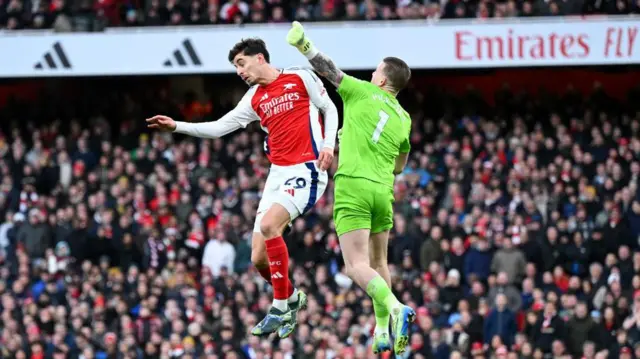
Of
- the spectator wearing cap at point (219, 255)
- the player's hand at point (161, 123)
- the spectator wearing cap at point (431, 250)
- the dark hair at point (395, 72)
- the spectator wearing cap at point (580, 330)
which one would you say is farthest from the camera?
the spectator wearing cap at point (219, 255)

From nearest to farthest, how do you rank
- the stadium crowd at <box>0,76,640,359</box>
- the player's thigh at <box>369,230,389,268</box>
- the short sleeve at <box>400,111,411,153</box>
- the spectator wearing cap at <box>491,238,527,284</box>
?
1. the short sleeve at <box>400,111,411,153</box>
2. the player's thigh at <box>369,230,389,268</box>
3. the stadium crowd at <box>0,76,640,359</box>
4. the spectator wearing cap at <box>491,238,527,284</box>

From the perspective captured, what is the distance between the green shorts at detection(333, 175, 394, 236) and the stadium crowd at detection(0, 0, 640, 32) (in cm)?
1325

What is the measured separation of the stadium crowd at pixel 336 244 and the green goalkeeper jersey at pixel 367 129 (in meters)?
7.74

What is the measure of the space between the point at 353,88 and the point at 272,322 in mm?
1931

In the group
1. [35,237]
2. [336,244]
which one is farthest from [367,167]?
[35,237]

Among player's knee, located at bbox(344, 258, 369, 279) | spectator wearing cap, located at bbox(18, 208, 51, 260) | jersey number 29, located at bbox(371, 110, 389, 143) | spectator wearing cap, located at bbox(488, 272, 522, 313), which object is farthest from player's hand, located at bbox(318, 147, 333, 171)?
spectator wearing cap, located at bbox(18, 208, 51, 260)

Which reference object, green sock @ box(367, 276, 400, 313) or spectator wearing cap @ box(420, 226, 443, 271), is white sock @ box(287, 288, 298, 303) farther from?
spectator wearing cap @ box(420, 226, 443, 271)

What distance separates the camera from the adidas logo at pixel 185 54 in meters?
24.0

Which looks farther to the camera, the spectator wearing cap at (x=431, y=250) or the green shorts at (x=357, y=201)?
the spectator wearing cap at (x=431, y=250)

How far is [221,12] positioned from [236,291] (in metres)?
6.09

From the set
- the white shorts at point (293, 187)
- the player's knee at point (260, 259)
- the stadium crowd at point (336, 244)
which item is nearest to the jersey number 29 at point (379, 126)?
the white shorts at point (293, 187)

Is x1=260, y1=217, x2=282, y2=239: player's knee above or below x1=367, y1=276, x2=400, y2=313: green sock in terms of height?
above

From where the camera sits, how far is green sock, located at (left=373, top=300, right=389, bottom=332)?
10.4 meters

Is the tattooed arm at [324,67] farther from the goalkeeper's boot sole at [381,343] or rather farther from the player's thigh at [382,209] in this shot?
the goalkeeper's boot sole at [381,343]
